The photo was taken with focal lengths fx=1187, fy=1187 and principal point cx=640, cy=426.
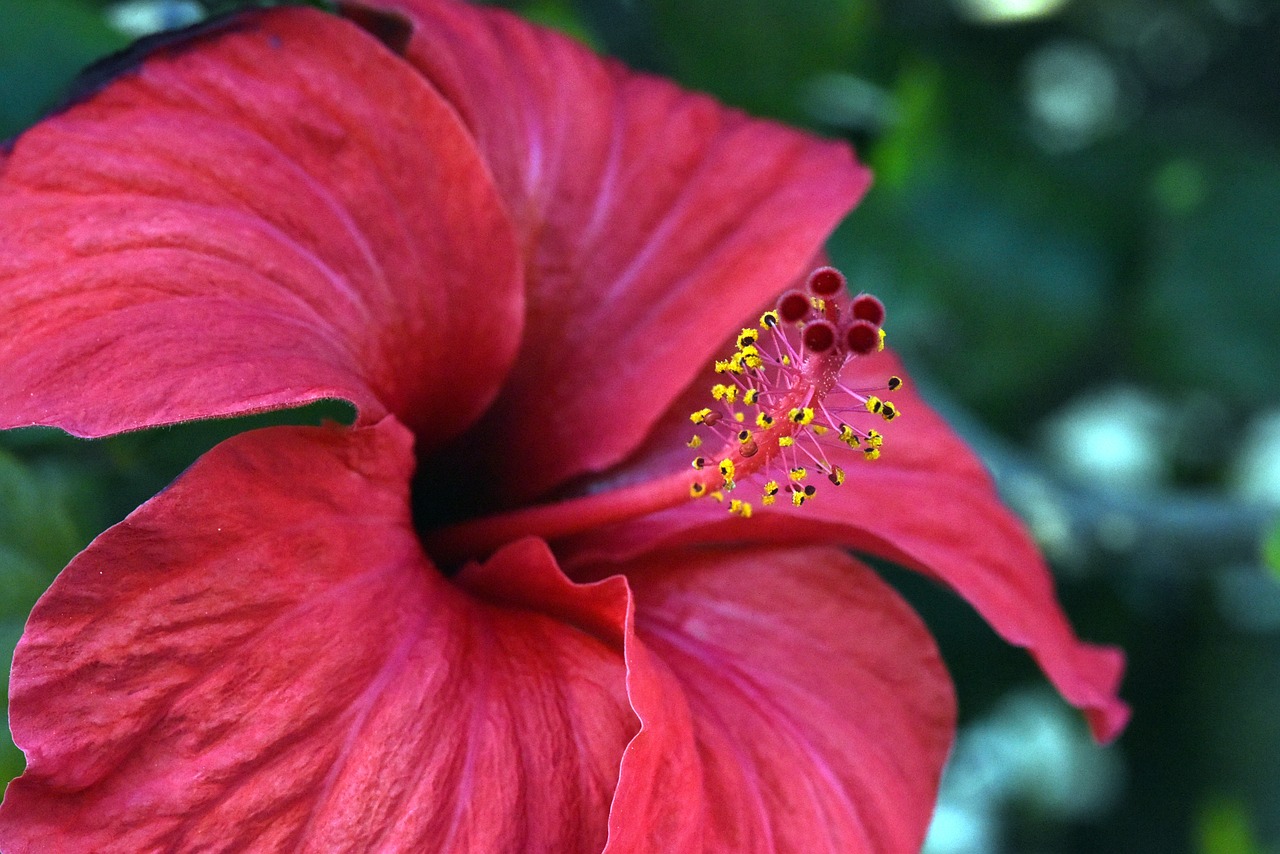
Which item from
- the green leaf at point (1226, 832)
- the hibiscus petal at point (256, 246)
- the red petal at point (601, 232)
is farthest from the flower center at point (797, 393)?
the green leaf at point (1226, 832)

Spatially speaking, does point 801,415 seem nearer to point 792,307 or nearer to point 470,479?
point 792,307

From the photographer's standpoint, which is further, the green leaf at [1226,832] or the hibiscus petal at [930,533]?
the green leaf at [1226,832]

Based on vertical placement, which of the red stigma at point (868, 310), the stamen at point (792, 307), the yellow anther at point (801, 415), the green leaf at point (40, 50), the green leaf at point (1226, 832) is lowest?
the green leaf at point (1226, 832)

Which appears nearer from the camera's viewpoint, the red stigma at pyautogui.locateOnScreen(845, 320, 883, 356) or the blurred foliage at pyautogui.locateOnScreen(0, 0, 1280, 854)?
the red stigma at pyautogui.locateOnScreen(845, 320, 883, 356)

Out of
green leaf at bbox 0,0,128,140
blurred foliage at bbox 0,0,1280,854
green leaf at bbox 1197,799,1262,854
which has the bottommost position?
green leaf at bbox 1197,799,1262,854

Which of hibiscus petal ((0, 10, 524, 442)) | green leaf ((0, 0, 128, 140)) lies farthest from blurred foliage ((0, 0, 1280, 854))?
hibiscus petal ((0, 10, 524, 442))

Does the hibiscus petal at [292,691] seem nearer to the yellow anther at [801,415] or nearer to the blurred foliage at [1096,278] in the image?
the yellow anther at [801,415]

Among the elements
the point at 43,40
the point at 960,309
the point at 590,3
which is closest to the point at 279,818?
the point at 43,40

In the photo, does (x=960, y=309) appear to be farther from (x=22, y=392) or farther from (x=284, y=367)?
(x=22, y=392)

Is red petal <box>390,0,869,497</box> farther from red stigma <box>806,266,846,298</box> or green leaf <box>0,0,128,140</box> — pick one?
green leaf <box>0,0,128,140</box>
